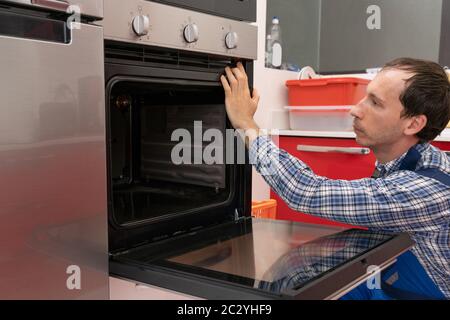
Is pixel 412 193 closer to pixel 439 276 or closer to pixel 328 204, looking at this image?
pixel 328 204

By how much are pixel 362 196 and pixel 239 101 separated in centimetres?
36

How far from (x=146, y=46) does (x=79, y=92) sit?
0.68 feet

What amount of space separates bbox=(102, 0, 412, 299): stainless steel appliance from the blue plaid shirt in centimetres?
5

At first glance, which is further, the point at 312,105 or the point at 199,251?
the point at 312,105

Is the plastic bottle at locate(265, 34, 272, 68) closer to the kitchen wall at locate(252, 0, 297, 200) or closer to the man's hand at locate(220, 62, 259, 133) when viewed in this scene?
the kitchen wall at locate(252, 0, 297, 200)

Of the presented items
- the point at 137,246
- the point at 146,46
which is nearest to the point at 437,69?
the point at 146,46

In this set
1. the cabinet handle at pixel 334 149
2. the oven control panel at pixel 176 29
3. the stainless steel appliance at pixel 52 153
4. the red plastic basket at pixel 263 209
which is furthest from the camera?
the cabinet handle at pixel 334 149

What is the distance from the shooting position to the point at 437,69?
46.3 inches

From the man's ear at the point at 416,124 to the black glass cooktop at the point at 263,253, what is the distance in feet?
1.03

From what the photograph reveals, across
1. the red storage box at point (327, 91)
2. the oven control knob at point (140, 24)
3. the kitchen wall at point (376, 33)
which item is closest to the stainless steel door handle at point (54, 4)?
the oven control knob at point (140, 24)

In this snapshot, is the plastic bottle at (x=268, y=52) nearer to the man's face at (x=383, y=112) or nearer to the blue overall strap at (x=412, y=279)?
the man's face at (x=383, y=112)

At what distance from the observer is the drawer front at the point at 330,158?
81.6 inches

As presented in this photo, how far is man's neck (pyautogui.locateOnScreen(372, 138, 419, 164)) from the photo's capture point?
47.4 inches

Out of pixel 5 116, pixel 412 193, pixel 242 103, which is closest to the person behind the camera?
pixel 5 116
